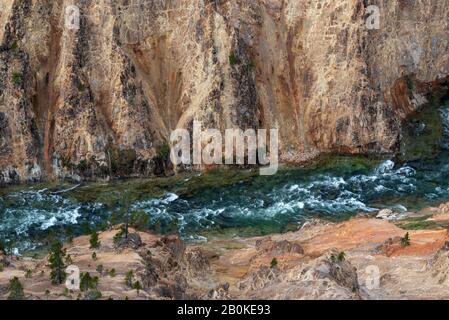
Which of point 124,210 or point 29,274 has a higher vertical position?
point 124,210

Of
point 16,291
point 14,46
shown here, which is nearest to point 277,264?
point 16,291

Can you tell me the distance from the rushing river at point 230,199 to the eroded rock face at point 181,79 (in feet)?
6.97

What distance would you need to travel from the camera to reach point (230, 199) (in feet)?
190

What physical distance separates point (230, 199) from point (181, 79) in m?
11.2

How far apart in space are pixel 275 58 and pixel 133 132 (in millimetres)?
13130

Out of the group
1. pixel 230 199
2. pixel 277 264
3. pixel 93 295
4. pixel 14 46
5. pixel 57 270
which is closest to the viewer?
pixel 93 295

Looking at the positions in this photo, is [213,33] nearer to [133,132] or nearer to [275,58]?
[275,58]

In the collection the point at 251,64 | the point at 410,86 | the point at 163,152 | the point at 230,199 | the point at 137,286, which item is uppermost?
the point at 251,64

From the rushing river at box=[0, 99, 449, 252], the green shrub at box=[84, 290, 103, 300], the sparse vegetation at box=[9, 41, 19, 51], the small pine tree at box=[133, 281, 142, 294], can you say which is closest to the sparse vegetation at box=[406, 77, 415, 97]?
the rushing river at box=[0, 99, 449, 252]

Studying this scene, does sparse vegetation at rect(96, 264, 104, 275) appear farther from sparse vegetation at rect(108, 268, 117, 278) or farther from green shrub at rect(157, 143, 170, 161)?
green shrub at rect(157, 143, 170, 161)

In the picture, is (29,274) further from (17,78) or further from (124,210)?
(17,78)

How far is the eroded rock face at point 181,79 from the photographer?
6044cm

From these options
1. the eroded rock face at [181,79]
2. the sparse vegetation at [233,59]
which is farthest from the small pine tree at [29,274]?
the sparse vegetation at [233,59]

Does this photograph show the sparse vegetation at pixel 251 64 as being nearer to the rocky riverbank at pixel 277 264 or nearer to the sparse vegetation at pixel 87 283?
the rocky riverbank at pixel 277 264
